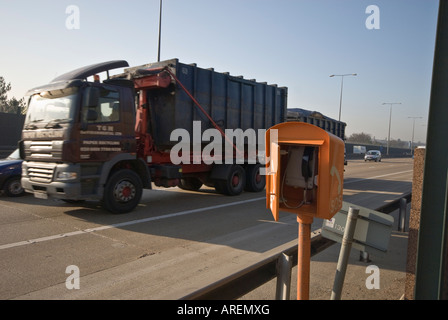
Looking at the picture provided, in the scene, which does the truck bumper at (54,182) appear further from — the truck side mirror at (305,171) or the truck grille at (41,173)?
the truck side mirror at (305,171)

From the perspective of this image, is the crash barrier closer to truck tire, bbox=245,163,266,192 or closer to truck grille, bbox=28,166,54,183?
truck grille, bbox=28,166,54,183

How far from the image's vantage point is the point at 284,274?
2.63 metres

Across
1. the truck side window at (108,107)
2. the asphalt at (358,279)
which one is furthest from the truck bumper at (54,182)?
the asphalt at (358,279)

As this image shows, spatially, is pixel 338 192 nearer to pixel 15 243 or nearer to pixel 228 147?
pixel 15 243

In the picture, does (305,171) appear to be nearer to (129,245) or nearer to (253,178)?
(129,245)

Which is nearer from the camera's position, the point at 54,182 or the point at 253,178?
the point at 54,182

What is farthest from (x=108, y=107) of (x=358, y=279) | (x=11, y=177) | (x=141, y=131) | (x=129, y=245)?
(x=358, y=279)

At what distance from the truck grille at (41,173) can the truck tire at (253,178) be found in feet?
20.1

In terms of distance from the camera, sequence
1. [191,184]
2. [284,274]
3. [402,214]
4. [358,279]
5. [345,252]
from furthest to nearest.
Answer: [191,184] → [402,214] → [358,279] → [345,252] → [284,274]

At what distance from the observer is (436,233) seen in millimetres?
2371

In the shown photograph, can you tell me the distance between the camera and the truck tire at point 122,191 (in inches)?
276

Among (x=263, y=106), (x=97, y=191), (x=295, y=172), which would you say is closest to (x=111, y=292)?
(x=295, y=172)

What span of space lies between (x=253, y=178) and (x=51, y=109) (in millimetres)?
6341
